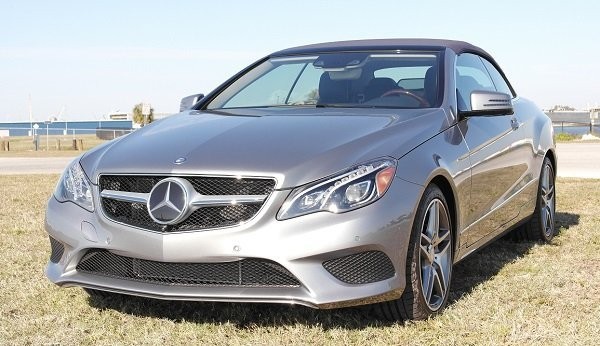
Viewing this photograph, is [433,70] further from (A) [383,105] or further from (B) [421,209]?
(B) [421,209]

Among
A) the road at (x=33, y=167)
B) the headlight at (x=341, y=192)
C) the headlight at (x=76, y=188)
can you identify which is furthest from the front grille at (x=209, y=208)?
the road at (x=33, y=167)

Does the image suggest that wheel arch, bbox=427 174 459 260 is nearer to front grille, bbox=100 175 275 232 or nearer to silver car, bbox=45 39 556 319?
silver car, bbox=45 39 556 319

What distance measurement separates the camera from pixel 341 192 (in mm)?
3707

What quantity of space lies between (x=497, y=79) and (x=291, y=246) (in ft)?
11.6

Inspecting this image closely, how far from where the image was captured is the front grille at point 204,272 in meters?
3.72

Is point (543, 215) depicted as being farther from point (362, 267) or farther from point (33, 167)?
point (33, 167)

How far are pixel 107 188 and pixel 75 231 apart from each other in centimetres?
27

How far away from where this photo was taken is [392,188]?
3809mm

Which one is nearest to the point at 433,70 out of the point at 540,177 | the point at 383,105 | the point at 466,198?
the point at 383,105

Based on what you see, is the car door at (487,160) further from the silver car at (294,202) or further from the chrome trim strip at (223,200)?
the chrome trim strip at (223,200)

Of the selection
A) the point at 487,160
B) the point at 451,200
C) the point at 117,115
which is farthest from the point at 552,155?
the point at 117,115

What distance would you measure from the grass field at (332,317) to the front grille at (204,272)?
33cm

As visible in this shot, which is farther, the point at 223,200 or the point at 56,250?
the point at 56,250

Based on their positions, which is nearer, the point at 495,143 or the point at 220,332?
the point at 220,332
